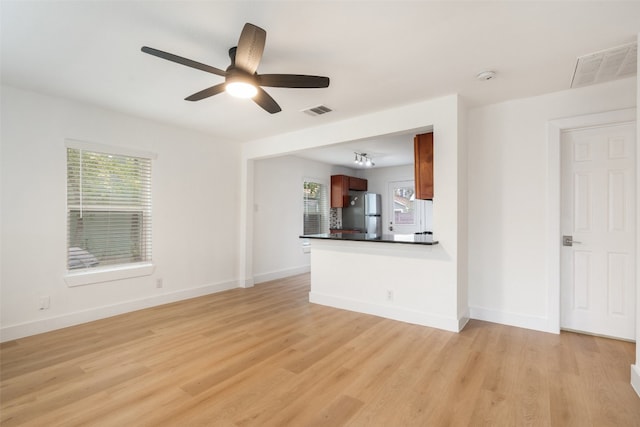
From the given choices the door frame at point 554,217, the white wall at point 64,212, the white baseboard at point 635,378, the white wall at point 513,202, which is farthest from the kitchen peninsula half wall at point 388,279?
the white wall at point 64,212

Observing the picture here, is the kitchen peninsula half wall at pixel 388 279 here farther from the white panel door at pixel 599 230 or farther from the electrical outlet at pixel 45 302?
the electrical outlet at pixel 45 302

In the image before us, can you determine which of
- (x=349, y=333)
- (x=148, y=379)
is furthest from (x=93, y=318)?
(x=349, y=333)

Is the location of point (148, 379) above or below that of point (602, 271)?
below

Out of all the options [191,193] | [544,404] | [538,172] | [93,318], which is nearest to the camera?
[544,404]

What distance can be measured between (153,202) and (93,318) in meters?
1.56

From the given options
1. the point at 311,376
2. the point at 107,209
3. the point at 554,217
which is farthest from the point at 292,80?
the point at 107,209

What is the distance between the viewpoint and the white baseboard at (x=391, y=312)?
322cm

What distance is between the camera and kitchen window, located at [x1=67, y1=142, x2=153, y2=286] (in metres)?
3.54

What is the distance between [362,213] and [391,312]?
12.8 ft

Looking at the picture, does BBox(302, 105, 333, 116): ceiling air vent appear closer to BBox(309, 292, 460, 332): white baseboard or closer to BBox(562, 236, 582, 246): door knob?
BBox(309, 292, 460, 332): white baseboard

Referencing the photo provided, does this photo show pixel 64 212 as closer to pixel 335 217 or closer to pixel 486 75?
pixel 486 75

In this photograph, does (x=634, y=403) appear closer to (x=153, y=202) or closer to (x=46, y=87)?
(x=153, y=202)

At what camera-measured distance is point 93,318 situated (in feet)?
11.8

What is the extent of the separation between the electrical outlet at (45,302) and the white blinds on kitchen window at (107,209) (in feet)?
1.19
